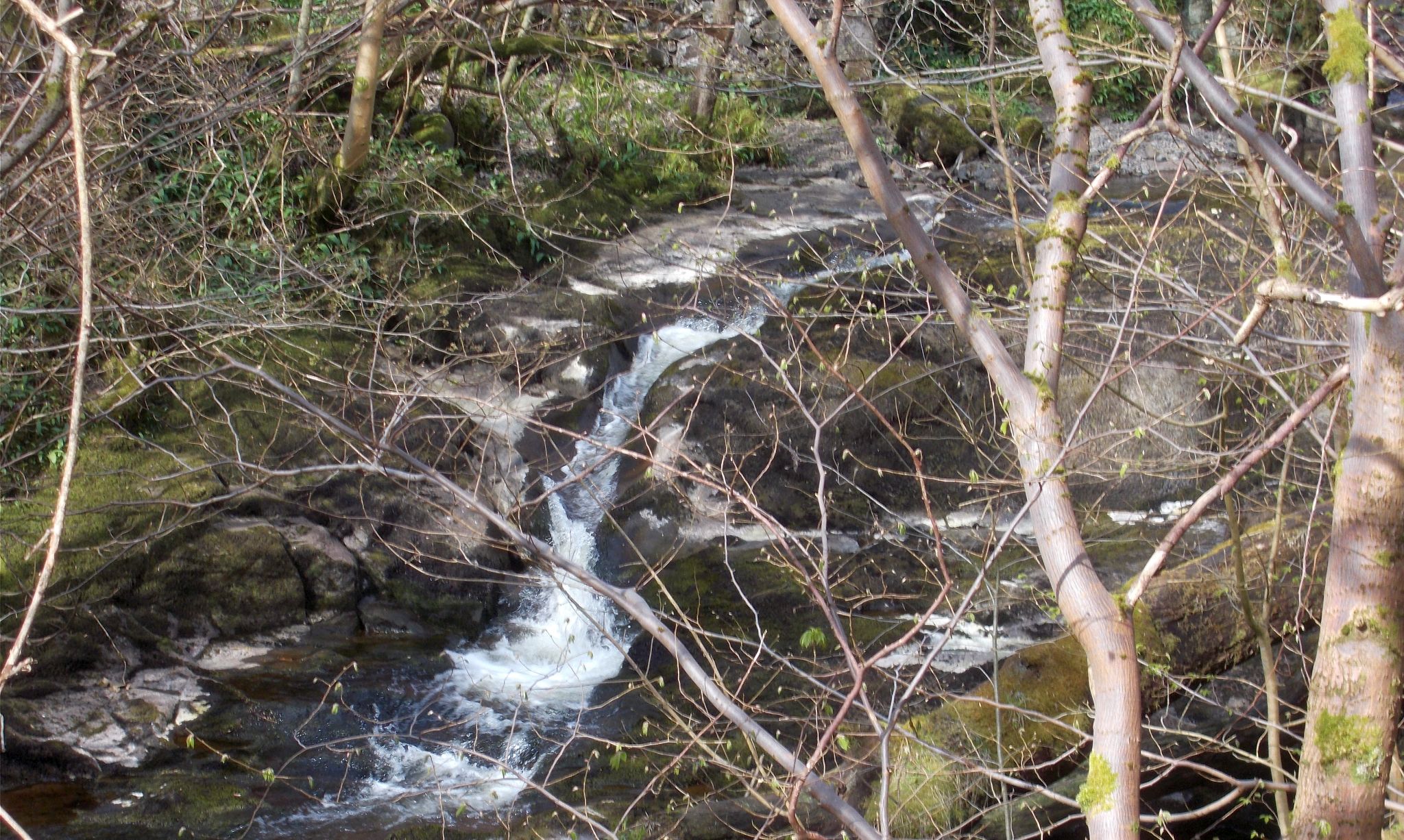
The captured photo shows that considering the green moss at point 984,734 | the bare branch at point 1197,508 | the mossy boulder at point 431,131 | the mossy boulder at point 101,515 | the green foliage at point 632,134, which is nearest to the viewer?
the bare branch at point 1197,508

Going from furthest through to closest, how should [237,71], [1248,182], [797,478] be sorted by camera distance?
[797,478]
[237,71]
[1248,182]

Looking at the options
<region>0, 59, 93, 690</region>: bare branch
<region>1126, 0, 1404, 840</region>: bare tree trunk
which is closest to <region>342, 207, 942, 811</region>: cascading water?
<region>1126, 0, 1404, 840</region>: bare tree trunk

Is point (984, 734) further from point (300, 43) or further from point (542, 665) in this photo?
point (300, 43)

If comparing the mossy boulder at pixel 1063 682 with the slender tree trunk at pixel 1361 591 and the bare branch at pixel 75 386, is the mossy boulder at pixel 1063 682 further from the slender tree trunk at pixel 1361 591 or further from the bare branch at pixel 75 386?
the bare branch at pixel 75 386

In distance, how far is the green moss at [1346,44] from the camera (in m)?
2.63

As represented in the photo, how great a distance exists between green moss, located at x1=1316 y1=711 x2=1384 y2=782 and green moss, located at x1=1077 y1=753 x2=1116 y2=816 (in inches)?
44.5

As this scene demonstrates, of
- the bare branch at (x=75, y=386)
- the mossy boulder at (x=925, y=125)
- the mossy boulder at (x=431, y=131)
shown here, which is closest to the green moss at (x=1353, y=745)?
the bare branch at (x=75, y=386)

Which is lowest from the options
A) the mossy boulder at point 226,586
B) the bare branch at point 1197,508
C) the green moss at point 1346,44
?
the mossy boulder at point 226,586

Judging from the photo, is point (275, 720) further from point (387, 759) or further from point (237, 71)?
point (237, 71)

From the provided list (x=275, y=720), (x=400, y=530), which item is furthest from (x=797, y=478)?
(x=275, y=720)

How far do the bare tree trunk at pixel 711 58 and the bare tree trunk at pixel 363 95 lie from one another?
235 cm

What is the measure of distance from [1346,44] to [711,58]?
28.7 ft

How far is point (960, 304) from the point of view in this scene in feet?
8.98

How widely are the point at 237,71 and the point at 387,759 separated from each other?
504 centimetres
